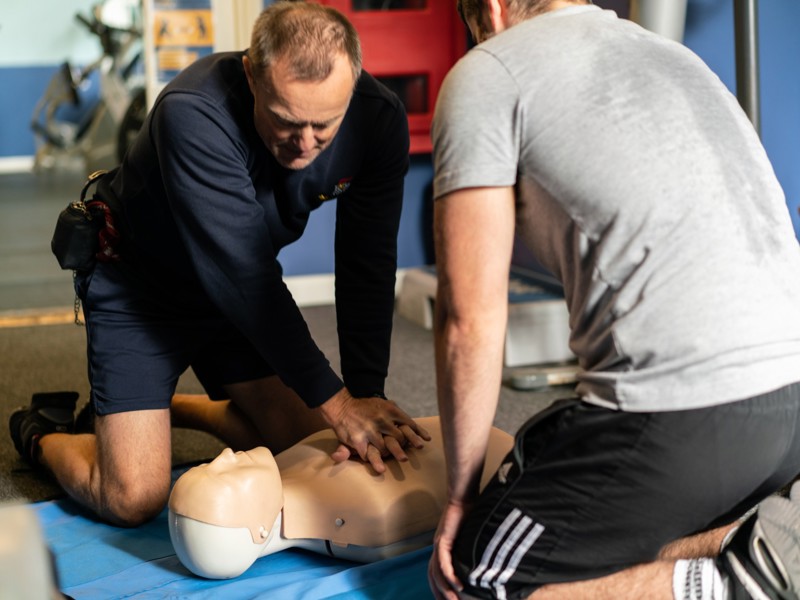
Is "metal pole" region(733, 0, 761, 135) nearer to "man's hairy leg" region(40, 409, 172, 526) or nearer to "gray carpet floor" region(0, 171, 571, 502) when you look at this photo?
"gray carpet floor" region(0, 171, 571, 502)

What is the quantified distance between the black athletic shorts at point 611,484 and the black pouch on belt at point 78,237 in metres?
1.00

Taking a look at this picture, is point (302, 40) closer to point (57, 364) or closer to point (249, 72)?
point (249, 72)

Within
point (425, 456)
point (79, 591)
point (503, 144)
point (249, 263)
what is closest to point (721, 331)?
point (503, 144)

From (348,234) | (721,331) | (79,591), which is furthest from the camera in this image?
(348,234)

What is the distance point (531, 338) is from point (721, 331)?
189 centimetres

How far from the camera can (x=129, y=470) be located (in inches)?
72.3

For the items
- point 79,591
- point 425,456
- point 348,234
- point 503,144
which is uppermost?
point 503,144

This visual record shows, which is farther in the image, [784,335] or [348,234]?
[348,234]

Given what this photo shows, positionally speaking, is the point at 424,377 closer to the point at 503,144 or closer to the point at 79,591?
the point at 79,591

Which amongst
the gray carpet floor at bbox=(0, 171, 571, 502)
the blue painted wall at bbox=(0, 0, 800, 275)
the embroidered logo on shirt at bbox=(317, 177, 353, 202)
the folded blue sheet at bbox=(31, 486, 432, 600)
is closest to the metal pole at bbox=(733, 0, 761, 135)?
the blue painted wall at bbox=(0, 0, 800, 275)

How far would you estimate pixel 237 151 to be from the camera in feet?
5.47

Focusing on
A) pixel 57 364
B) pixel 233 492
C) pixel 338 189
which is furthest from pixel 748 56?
pixel 57 364

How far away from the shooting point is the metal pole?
2.34m

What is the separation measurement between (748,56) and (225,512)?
1680mm
